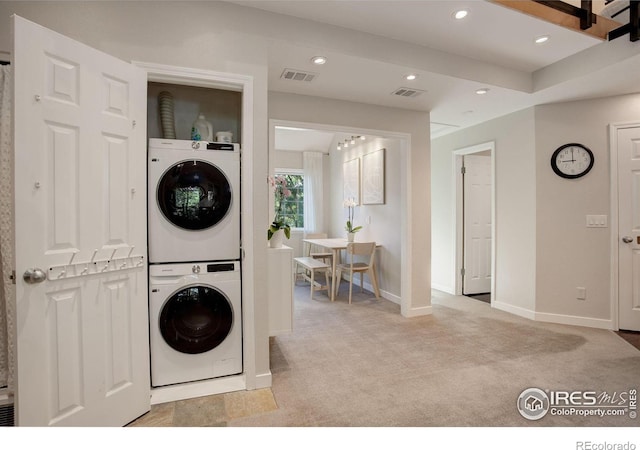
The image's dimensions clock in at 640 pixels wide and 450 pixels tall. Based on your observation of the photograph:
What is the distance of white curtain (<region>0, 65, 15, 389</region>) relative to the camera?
6.30ft

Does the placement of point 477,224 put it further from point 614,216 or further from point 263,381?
point 263,381

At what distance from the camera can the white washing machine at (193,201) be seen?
6.97 feet

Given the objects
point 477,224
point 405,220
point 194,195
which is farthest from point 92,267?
point 477,224

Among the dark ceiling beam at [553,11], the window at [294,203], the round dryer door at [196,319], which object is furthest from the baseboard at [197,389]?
the window at [294,203]

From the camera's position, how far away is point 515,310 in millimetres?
3951

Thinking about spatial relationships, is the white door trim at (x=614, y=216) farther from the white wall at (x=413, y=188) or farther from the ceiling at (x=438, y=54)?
the white wall at (x=413, y=188)

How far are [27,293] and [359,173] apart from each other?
4481 millimetres

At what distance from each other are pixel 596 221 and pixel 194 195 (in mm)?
3994

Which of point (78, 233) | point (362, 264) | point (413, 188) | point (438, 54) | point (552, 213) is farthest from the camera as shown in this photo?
point (362, 264)

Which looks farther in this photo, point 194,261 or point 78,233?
point 194,261

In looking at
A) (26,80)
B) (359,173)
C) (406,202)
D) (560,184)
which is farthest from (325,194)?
(26,80)

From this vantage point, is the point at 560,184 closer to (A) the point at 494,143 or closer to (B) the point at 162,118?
(A) the point at 494,143

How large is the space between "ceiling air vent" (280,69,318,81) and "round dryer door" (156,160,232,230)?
1226 millimetres
